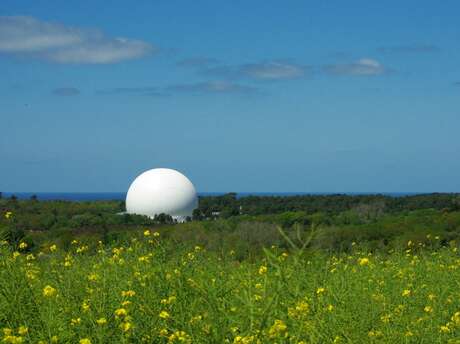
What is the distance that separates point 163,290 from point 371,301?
8.03 feet

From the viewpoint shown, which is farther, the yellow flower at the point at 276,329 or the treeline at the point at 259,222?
the treeline at the point at 259,222

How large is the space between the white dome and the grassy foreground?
116 feet

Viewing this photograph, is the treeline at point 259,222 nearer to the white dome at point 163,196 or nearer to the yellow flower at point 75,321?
the white dome at point 163,196

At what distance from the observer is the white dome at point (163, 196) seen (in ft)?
150

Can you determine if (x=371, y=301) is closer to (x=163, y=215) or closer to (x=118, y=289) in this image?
(x=118, y=289)

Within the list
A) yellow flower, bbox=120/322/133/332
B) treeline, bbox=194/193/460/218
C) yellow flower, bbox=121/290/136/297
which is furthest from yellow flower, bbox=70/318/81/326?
treeline, bbox=194/193/460/218

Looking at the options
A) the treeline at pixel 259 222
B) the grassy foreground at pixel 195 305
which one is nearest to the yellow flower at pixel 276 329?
the grassy foreground at pixel 195 305

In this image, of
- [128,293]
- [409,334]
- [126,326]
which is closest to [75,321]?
[128,293]

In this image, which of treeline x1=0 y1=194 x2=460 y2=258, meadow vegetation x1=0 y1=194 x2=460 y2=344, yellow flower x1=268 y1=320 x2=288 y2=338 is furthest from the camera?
treeline x1=0 y1=194 x2=460 y2=258

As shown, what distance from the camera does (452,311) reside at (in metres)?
8.70

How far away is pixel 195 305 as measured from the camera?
6.25 metres

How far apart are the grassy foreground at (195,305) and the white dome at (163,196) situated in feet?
116

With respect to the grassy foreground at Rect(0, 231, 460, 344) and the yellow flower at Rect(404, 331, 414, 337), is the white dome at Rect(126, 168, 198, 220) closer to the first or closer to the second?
the grassy foreground at Rect(0, 231, 460, 344)

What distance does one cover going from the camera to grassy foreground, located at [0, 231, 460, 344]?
207 inches
